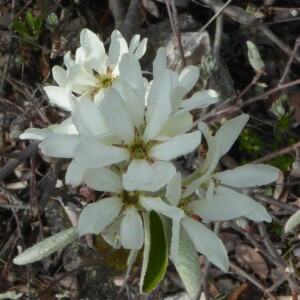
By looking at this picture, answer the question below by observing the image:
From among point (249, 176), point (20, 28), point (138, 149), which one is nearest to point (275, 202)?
point (249, 176)

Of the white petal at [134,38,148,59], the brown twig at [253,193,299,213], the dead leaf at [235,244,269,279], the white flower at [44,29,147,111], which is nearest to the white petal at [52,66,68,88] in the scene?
the white flower at [44,29,147,111]

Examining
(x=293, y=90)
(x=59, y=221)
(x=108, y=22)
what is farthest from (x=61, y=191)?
(x=293, y=90)

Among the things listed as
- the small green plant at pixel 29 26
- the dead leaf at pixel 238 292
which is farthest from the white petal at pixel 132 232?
the small green plant at pixel 29 26

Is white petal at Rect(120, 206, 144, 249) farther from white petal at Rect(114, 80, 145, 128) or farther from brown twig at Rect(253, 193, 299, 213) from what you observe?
brown twig at Rect(253, 193, 299, 213)

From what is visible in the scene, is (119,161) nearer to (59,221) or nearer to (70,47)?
(59,221)

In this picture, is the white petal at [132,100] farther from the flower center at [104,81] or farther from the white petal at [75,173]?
the flower center at [104,81]

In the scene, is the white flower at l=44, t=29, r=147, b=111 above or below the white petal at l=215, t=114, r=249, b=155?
above

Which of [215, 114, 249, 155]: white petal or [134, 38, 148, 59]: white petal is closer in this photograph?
[215, 114, 249, 155]: white petal
